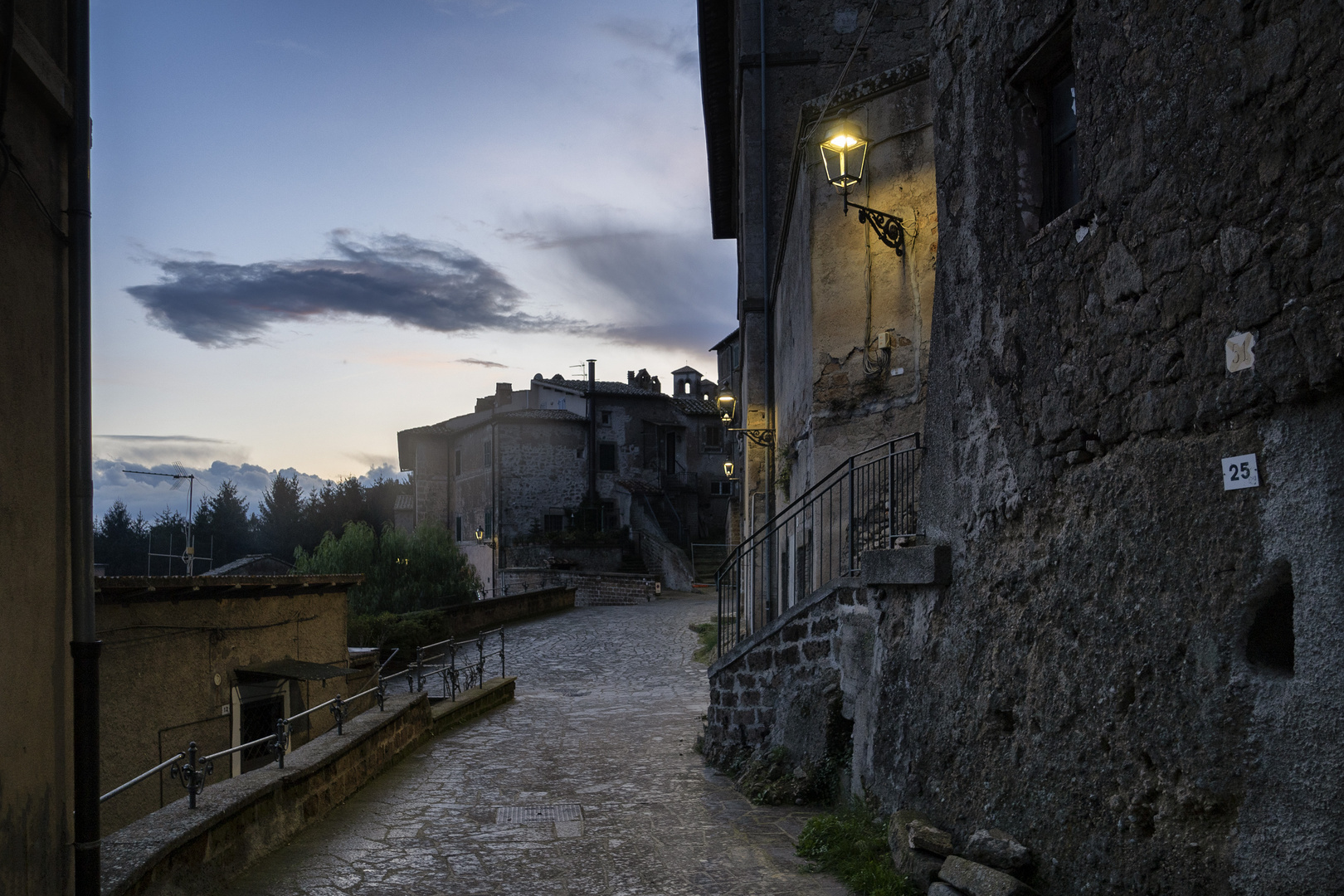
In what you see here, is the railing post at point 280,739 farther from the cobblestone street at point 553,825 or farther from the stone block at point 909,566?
the stone block at point 909,566

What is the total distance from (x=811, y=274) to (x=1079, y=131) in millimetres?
6150

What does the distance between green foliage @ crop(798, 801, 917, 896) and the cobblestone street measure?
124mm

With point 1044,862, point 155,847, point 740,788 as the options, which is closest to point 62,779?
point 155,847

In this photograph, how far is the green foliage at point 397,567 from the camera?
29.6m

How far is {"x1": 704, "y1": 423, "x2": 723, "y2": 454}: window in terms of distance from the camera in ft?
168

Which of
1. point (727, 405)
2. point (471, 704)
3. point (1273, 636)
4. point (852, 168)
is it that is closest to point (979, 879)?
point (1273, 636)

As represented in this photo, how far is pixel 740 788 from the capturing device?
26.0ft

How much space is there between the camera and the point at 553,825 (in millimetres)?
6977

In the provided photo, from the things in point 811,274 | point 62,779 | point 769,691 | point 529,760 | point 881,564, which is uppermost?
point 811,274

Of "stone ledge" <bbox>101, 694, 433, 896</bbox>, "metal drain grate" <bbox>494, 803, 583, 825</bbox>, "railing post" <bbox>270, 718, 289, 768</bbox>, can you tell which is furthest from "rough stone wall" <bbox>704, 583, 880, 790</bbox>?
"railing post" <bbox>270, 718, 289, 768</bbox>

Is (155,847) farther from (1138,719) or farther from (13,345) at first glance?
(1138,719)

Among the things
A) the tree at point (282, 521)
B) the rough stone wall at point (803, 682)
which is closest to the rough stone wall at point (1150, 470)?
the rough stone wall at point (803, 682)

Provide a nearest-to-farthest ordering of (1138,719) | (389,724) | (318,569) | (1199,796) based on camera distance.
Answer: (1199,796) < (1138,719) < (389,724) < (318,569)

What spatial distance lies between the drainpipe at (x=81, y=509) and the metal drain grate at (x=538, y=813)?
3.25 meters
